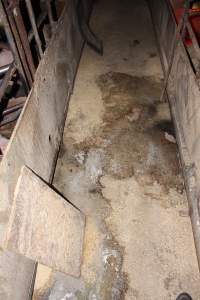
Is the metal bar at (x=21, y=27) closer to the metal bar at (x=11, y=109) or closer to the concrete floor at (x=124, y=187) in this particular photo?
the metal bar at (x=11, y=109)

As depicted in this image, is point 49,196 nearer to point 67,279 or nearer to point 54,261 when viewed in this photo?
point 54,261

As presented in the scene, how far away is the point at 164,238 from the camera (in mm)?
2924

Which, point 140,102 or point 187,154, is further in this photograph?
point 140,102

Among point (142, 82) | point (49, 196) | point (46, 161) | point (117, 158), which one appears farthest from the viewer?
point (142, 82)

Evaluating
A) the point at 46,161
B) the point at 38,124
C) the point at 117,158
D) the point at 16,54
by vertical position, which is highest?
the point at 16,54

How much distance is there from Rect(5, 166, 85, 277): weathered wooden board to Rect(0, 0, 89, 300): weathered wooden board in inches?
3.8

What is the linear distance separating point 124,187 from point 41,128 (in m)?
1.33

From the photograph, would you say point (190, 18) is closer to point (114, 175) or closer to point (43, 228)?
point (114, 175)

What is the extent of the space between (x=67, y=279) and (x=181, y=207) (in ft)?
5.17

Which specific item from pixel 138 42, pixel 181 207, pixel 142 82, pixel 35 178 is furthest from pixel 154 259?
pixel 138 42

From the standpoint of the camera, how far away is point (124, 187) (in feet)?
11.2

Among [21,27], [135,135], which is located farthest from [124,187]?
[21,27]

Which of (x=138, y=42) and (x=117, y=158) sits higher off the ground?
(x=138, y=42)

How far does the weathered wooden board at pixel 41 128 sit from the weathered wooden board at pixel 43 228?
0.10 metres
